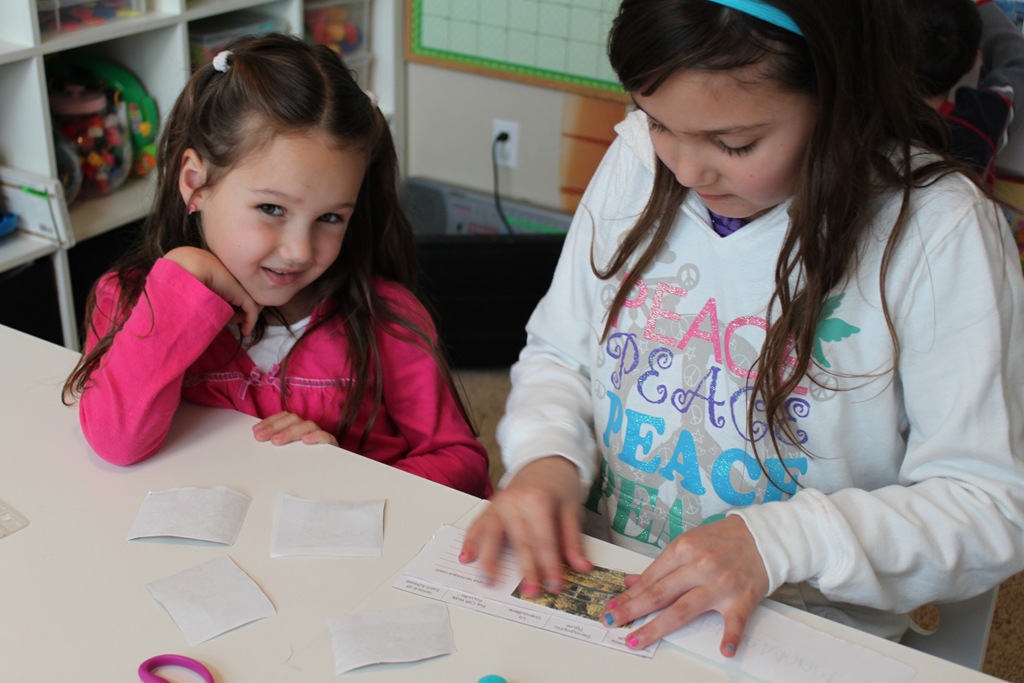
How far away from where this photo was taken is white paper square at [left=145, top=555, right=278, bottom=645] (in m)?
0.79

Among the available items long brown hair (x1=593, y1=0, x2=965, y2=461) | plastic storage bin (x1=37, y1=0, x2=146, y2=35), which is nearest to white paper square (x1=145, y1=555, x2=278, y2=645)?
long brown hair (x1=593, y1=0, x2=965, y2=461)

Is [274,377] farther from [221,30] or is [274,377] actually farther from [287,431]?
[221,30]

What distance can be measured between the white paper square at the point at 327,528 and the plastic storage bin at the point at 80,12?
4.41 ft

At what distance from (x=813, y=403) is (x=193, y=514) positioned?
565 mm

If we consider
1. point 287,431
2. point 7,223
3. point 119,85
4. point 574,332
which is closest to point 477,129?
point 119,85

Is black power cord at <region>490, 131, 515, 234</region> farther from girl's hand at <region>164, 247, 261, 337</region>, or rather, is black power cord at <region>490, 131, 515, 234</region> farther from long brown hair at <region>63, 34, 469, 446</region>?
girl's hand at <region>164, 247, 261, 337</region>

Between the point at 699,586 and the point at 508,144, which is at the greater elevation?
the point at 699,586

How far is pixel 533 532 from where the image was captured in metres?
0.87

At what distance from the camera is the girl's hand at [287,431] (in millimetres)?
1028

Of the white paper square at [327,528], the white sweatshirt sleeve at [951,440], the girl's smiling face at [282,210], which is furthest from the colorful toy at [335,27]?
the white sweatshirt sleeve at [951,440]

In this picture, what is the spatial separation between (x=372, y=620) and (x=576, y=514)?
207mm

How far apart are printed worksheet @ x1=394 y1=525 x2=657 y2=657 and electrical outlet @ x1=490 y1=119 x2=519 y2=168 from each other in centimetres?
196

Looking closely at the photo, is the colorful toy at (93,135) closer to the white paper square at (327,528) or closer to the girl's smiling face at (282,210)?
the girl's smiling face at (282,210)

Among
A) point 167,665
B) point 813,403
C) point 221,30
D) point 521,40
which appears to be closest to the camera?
point 167,665
